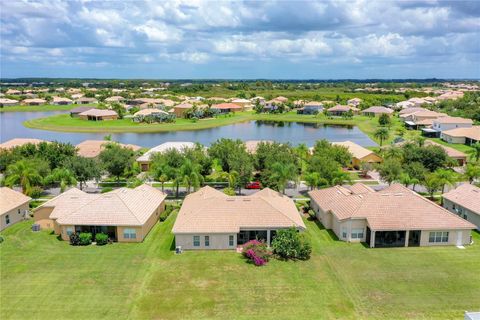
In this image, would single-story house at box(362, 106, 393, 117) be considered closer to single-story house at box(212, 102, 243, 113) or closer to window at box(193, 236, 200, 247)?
single-story house at box(212, 102, 243, 113)

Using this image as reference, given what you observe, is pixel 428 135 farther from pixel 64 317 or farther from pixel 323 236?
pixel 64 317

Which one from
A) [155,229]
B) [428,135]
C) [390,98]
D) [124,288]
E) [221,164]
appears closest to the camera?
[124,288]

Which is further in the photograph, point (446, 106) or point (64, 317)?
point (446, 106)

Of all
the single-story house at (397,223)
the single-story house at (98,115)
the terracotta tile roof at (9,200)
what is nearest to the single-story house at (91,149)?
the terracotta tile roof at (9,200)

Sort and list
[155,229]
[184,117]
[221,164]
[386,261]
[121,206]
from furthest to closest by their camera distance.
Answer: [184,117] → [221,164] → [155,229] → [121,206] → [386,261]

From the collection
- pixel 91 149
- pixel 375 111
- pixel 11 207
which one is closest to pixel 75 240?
pixel 11 207

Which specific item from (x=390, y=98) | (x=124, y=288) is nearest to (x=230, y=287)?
(x=124, y=288)

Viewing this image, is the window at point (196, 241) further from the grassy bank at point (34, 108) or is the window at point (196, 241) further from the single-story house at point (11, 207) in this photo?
the grassy bank at point (34, 108)
